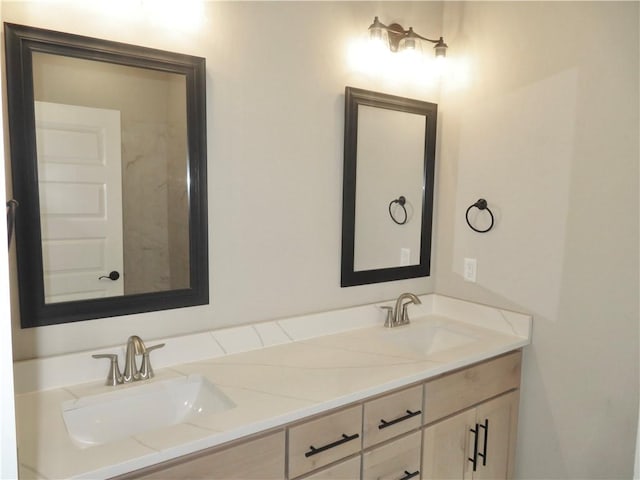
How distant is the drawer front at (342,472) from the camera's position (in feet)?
4.33

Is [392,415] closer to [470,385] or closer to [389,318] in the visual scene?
[470,385]

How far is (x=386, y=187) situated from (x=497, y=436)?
1208 millimetres

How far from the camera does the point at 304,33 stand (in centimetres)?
175

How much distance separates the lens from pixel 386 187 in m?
2.11

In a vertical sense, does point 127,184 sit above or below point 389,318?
above

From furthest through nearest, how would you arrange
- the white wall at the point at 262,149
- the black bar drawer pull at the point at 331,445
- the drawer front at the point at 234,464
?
the white wall at the point at 262,149 < the black bar drawer pull at the point at 331,445 < the drawer front at the point at 234,464

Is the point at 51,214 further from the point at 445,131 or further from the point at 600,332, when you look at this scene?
the point at 600,332

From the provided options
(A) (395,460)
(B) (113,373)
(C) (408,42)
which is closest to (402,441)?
(A) (395,460)

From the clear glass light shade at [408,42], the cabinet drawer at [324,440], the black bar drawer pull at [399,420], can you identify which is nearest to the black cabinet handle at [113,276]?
the cabinet drawer at [324,440]

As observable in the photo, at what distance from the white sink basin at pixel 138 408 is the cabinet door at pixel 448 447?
81 centimetres

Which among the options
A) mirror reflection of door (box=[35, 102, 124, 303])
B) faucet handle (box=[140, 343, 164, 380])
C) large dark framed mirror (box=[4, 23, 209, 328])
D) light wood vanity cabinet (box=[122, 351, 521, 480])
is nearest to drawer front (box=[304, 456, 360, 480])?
light wood vanity cabinet (box=[122, 351, 521, 480])

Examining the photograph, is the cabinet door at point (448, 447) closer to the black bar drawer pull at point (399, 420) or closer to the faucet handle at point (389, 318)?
the black bar drawer pull at point (399, 420)

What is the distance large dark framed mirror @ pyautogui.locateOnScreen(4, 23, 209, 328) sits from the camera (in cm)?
127

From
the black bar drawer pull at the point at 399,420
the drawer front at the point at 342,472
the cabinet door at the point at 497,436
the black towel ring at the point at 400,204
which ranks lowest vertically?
the cabinet door at the point at 497,436
